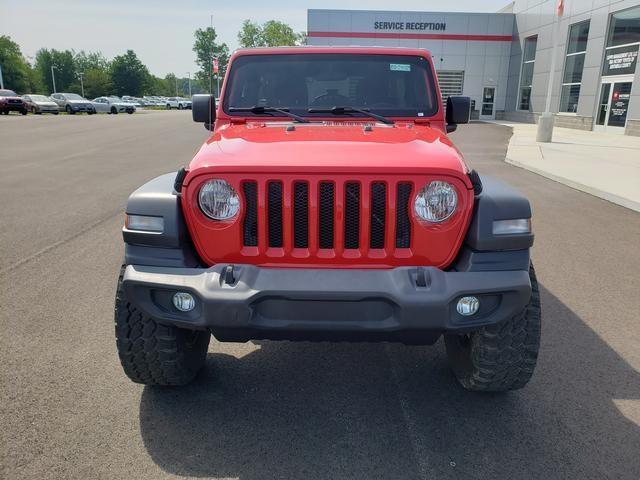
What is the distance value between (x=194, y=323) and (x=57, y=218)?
579 centimetres

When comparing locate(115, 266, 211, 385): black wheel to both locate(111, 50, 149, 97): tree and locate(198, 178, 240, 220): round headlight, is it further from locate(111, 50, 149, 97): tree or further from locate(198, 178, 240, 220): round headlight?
locate(111, 50, 149, 97): tree

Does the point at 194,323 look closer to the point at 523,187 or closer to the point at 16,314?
the point at 16,314

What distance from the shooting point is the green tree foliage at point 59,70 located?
10744cm

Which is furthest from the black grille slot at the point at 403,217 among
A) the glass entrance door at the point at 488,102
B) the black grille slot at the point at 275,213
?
the glass entrance door at the point at 488,102

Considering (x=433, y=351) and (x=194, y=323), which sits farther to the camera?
(x=433, y=351)

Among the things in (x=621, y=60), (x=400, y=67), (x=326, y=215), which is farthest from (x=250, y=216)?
(x=621, y=60)

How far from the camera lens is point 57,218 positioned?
7398 millimetres

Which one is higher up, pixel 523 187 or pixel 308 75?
pixel 308 75

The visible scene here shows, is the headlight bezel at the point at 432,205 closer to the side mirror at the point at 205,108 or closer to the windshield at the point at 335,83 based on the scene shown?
the windshield at the point at 335,83

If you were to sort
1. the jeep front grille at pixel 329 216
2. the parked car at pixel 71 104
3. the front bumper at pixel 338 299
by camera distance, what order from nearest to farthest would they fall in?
the front bumper at pixel 338 299
the jeep front grille at pixel 329 216
the parked car at pixel 71 104

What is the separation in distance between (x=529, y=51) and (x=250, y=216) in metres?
36.0

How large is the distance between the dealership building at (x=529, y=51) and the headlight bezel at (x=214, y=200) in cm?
2306

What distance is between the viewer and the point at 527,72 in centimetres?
3406

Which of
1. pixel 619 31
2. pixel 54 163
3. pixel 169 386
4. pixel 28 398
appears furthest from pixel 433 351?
pixel 619 31
